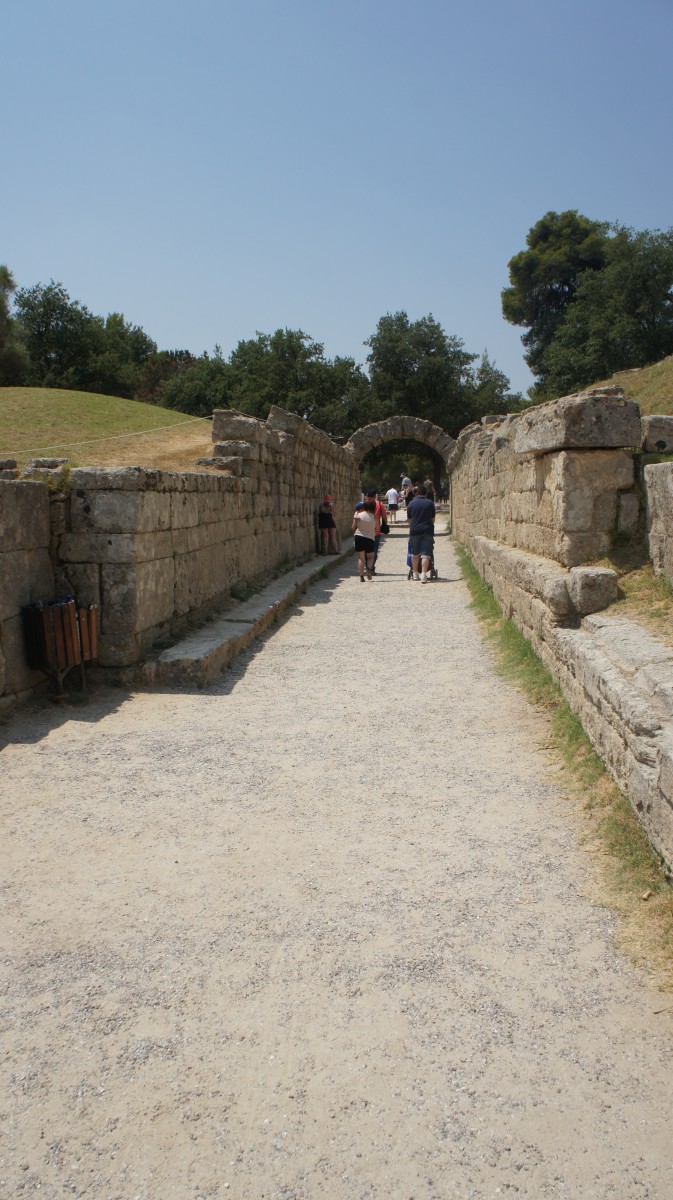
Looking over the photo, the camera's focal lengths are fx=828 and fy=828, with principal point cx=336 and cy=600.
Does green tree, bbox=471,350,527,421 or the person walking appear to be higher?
green tree, bbox=471,350,527,421

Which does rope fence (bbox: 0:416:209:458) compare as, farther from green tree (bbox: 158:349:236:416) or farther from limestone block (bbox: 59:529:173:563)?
green tree (bbox: 158:349:236:416)

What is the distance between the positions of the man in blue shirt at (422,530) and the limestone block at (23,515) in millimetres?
8024

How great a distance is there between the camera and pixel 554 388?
3981cm

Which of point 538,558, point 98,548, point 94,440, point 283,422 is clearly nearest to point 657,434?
point 538,558

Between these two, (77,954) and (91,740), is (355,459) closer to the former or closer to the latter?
(91,740)

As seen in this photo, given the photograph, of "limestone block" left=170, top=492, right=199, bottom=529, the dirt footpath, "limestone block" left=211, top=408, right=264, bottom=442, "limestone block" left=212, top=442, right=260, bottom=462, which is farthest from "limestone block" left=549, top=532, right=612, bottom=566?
"limestone block" left=211, top=408, right=264, bottom=442

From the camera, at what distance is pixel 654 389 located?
53.3ft

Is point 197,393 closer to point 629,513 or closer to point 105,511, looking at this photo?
point 105,511

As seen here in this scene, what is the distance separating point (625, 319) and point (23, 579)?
35298mm

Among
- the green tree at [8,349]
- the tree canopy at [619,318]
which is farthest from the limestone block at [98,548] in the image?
the tree canopy at [619,318]

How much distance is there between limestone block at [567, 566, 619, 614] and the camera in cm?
590

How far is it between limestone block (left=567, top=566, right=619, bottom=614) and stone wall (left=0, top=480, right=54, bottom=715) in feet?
13.4

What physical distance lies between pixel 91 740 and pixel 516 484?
5.90 meters

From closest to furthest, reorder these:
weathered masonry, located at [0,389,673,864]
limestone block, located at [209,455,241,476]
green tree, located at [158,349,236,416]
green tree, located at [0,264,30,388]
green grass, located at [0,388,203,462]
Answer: weathered masonry, located at [0,389,673,864], limestone block, located at [209,455,241,476], green grass, located at [0,388,203,462], green tree, located at [0,264,30,388], green tree, located at [158,349,236,416]
